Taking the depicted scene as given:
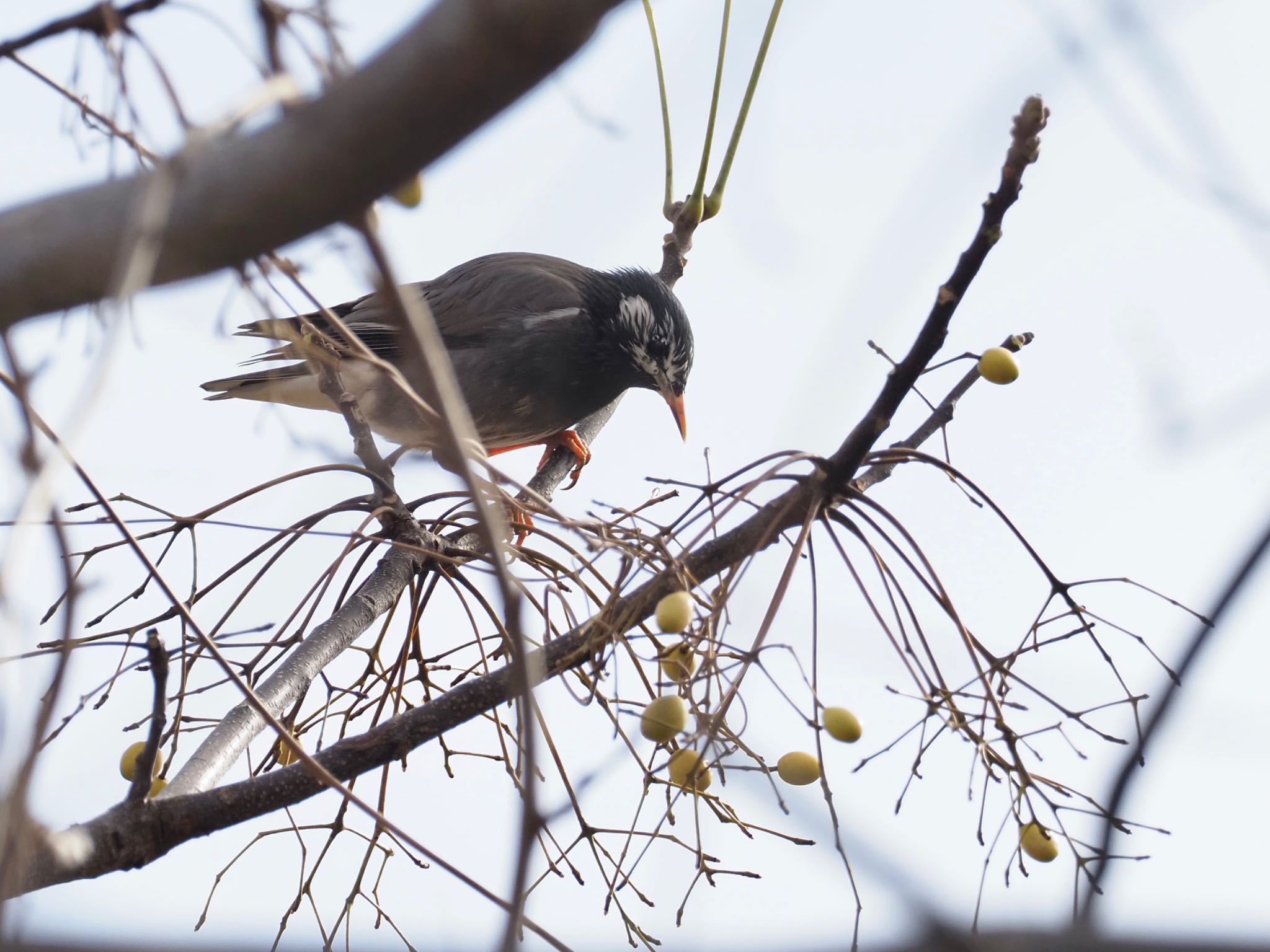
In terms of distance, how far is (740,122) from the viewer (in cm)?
330

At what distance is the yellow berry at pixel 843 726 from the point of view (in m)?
2.03

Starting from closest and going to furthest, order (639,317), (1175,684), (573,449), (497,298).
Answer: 1. (1175,684)
2. (573,449)
3. (639,317)
4. (497,298)

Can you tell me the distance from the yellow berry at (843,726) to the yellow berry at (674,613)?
332 millimetres

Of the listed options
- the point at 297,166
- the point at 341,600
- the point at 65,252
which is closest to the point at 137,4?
the point at 65,252

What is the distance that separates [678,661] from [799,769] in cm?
30

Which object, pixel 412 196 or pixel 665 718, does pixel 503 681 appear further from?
pixel 412 196

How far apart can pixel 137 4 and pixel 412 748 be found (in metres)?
1.42

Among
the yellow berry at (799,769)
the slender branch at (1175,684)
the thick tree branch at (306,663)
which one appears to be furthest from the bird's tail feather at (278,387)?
the slender branch at (1175,684)

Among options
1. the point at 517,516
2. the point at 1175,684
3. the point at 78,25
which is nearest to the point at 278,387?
the point at 517,516

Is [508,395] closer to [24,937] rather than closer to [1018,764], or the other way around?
[1018,764]

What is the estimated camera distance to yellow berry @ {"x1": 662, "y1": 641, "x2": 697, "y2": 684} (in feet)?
7.27

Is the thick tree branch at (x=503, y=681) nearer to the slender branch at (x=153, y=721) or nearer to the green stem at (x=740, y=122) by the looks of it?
the slender branch at (x=153, y=721)

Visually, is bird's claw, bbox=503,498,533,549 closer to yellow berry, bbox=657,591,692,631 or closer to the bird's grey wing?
yellow berry, bbox=657,591,692,631

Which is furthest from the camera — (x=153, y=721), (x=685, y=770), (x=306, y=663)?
(x=306, y=663)
